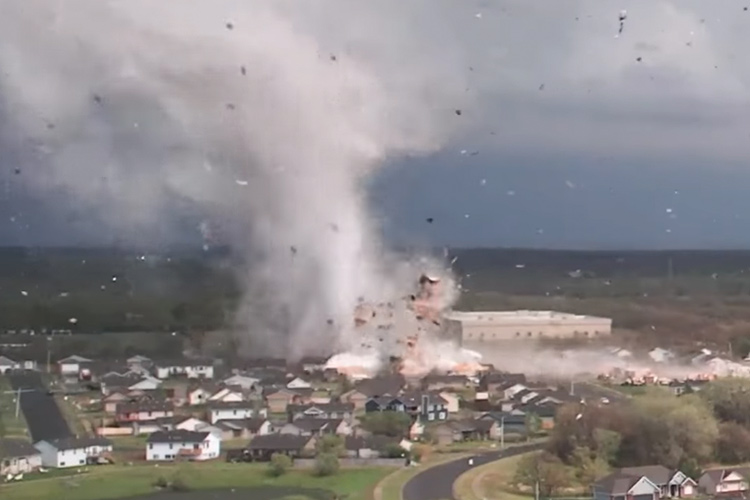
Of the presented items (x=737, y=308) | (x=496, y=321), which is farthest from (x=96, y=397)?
(x=737, y=308)

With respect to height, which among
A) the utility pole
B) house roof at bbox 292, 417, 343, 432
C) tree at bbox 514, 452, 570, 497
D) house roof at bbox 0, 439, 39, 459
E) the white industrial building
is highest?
the white industrial building

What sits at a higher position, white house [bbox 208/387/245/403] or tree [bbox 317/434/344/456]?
white house [bbox 208/387/245/403]

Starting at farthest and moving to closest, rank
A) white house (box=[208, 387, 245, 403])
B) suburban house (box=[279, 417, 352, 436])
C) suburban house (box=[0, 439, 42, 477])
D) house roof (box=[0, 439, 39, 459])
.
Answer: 1. white house (box=[208, 387, 245, 403])
2. suburban house (box=[279, 417, 352, 436])
3. house roof (box=[0, 439, 39, 459])
4. suburban house (box=[0, 439, 42, 477])

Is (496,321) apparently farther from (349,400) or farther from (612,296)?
(349,400)

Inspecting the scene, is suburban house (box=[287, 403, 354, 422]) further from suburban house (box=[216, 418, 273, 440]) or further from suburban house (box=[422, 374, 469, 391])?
suburban house (box=[422, 374, 469, 391])

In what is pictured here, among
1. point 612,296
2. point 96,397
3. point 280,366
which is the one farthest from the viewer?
point 612,296

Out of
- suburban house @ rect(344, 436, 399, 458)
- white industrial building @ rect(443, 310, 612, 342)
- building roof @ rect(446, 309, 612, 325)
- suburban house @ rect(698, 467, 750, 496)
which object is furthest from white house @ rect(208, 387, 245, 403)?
suburban house @ rect(698, 467, 750, 496)

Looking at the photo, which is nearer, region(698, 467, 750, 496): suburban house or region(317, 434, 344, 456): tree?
region(698, 467, 750, 496): suburban house
